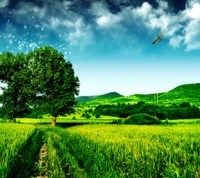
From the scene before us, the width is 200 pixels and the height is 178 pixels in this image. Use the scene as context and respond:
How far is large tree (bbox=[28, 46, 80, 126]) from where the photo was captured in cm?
4747

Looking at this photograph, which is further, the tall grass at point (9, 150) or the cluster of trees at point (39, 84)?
the cluster of trees at point (39, 84)

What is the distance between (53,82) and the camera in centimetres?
4828

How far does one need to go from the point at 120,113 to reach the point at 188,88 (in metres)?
138

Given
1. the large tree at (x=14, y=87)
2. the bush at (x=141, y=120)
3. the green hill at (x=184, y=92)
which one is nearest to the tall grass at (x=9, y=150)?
the bush at (x=141, y=120)

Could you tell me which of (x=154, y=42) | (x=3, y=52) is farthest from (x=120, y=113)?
(x=154, y=42)

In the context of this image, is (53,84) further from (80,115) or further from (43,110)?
(80,115)

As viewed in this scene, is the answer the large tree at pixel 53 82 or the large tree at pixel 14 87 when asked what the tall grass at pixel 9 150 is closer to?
the large tree at pixel 53 82

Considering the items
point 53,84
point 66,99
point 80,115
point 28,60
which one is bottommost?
point 80,115

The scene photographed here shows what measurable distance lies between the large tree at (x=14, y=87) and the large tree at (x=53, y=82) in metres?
2.10

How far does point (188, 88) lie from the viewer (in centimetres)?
19575

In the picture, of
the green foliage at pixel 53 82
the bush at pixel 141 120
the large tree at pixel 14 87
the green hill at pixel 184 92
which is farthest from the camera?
the green hill at pixel 184 92

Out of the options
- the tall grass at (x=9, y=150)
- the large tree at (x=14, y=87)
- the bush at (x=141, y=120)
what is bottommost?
the bush at (x=141, y=120)

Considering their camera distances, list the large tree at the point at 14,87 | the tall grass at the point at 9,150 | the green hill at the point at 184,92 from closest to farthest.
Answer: the tall grass at the point at 9,150, the large tree at the point at 14,87, the green hill at the point at 184,92

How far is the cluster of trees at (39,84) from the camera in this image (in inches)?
1882
